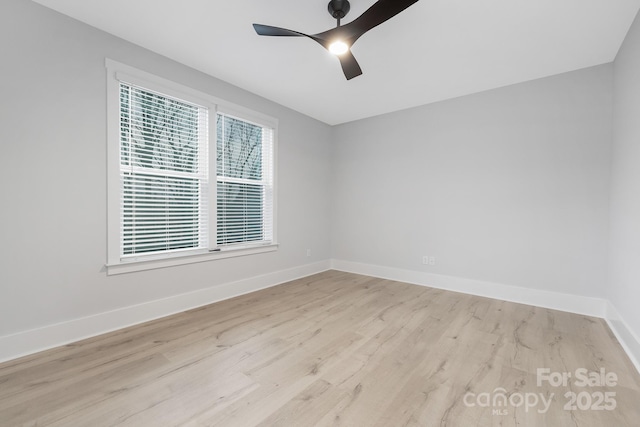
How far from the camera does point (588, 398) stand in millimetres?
1641

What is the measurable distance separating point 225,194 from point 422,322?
2.76 meters

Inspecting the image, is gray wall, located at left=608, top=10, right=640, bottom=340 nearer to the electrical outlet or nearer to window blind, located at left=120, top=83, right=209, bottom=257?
the electrical outlet

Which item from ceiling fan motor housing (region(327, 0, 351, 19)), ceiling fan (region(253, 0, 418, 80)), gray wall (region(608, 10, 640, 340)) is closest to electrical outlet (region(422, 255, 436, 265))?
gray wall (region(608, 10, 640, 340))

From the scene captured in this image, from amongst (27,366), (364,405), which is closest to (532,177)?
(364,405)

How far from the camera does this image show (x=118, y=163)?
2498mm

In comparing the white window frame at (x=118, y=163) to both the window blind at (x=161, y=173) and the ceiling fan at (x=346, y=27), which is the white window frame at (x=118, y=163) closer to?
the window blind at (x=161, y=173)

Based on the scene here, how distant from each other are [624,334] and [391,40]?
3.29 metres

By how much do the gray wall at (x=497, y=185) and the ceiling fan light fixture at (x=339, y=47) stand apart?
7.77ft

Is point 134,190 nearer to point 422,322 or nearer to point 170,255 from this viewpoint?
point 170,255

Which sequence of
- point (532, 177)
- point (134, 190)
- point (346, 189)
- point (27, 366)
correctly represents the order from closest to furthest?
point (27, 366), point (134, 190), point (532, 177), point (346, 189)

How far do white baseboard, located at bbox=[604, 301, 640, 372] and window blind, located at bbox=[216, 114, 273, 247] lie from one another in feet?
12.4

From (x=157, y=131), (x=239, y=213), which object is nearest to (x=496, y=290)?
(x=239, y=213)

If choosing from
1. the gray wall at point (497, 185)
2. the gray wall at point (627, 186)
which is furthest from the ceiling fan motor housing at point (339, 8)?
the gray wall at point (497, 185)

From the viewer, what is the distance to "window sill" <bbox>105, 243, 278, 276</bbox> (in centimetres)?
251
